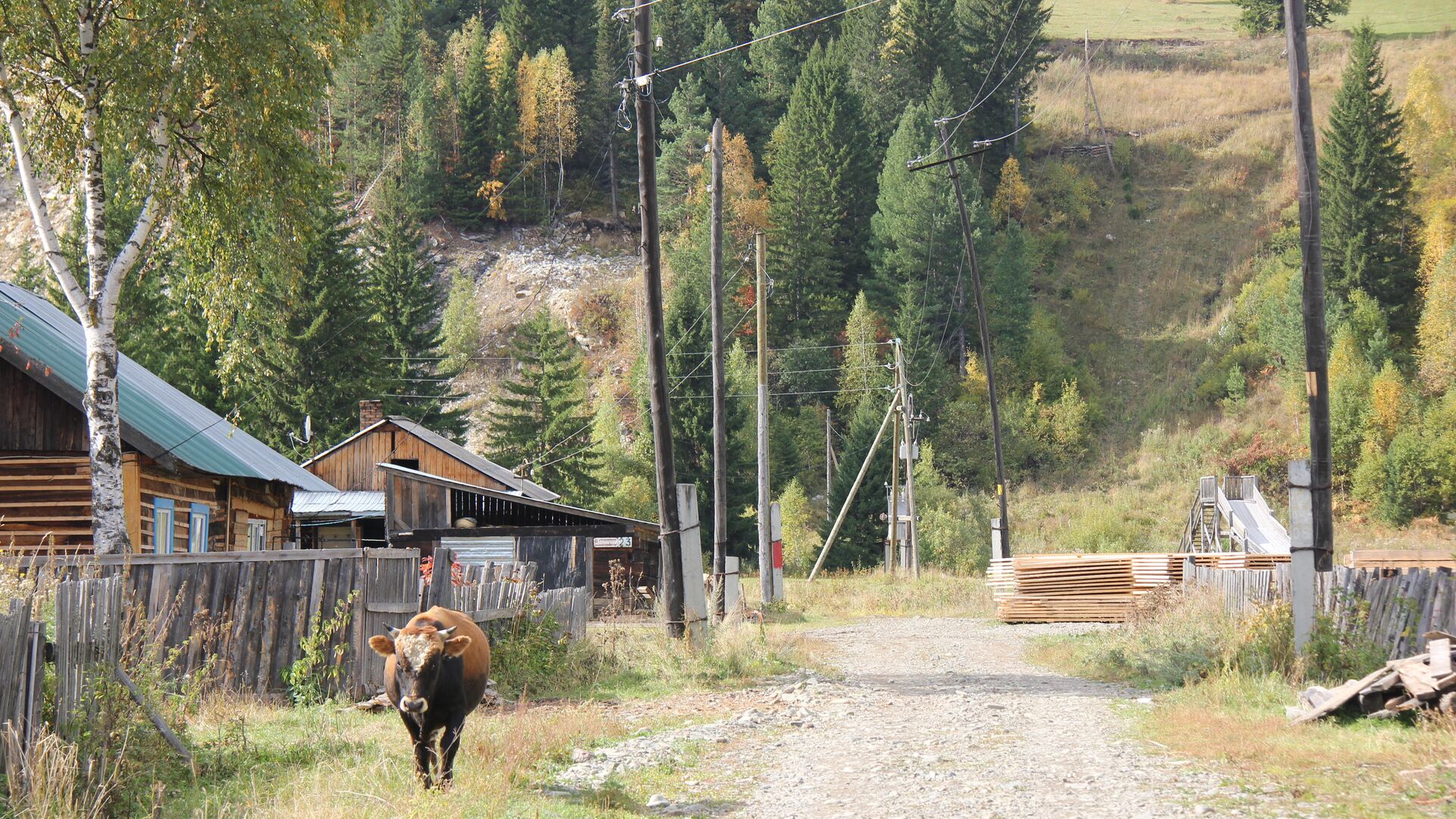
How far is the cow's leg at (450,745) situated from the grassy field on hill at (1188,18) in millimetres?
126467

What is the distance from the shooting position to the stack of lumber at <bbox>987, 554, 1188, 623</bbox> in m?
27.3

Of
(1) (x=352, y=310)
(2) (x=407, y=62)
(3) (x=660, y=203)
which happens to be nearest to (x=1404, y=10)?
(3) (x=660, y=203)

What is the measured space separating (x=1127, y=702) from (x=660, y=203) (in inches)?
2836

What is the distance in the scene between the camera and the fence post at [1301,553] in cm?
1382

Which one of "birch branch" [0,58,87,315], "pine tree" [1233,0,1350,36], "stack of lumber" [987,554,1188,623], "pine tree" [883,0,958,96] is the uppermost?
"pine tree" [1233,0,1350,36]

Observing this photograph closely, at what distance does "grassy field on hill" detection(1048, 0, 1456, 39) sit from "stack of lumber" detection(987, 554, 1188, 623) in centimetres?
10646

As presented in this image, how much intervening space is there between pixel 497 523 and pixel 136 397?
1382 centimetres

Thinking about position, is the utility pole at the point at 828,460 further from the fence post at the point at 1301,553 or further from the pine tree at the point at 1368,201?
the fence post at the point at 1301,553

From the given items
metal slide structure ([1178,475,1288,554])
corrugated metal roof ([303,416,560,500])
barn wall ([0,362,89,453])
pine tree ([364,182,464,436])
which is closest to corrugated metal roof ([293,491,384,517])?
corrugated metal roof ([303,416,560,500])

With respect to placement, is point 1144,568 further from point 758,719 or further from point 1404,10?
point 1404,10

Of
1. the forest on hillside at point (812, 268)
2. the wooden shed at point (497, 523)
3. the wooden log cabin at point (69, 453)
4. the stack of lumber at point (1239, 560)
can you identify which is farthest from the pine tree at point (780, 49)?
the wooden log cabin at point (69, 453)

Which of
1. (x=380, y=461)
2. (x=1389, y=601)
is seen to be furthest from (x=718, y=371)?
(x=380, y=461)

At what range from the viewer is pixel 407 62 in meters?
95.6

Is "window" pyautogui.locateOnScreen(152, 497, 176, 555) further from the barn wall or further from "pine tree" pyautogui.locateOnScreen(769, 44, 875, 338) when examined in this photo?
"pine tree" pyautogui.locateOnScreen(769, 44, 875, 338)
